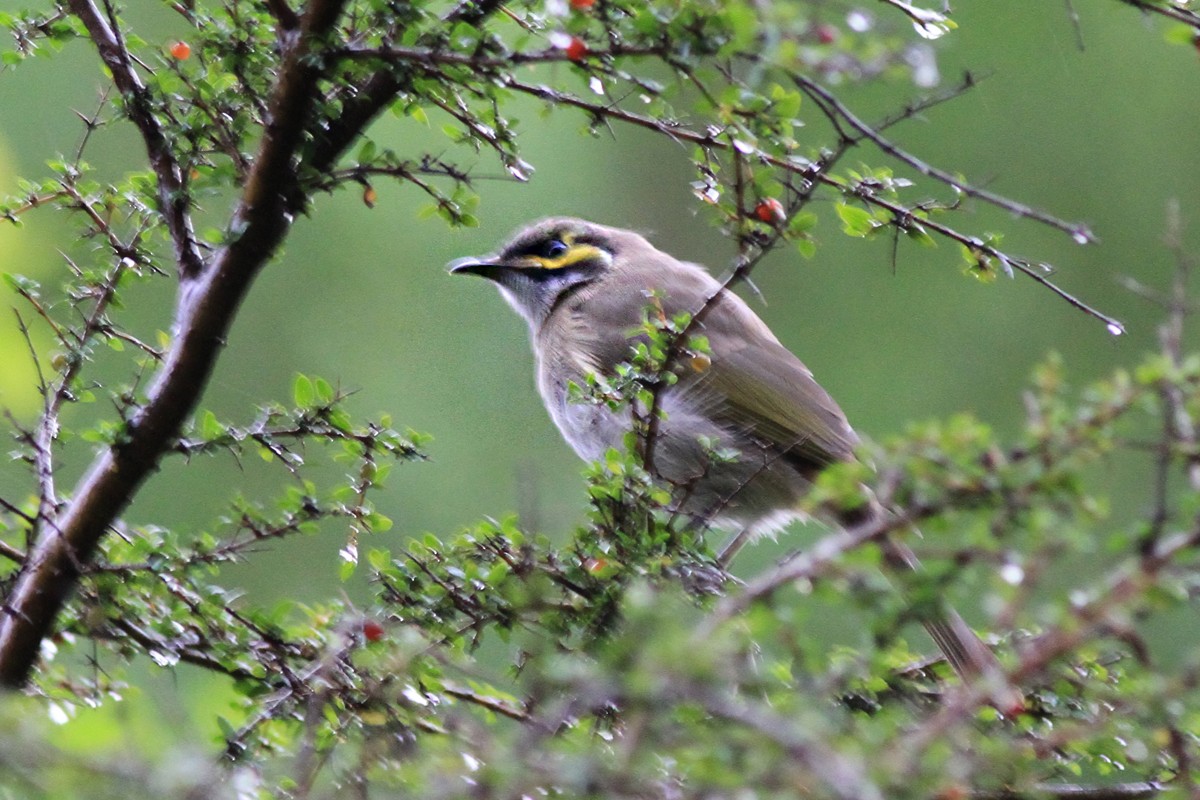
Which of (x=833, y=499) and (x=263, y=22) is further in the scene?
(x=263, y=22)

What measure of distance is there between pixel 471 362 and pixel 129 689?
7.25 meters

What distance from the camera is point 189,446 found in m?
2.54

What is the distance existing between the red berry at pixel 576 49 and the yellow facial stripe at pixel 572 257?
3.07 meters

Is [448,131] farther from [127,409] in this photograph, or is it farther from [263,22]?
[127,409]

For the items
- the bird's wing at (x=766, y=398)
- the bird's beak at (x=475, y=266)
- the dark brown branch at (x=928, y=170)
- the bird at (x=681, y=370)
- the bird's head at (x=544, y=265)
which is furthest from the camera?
the bird's head at (x=544, y=265)

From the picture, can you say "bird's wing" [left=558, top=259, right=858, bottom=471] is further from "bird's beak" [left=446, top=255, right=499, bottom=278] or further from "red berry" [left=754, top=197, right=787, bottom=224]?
"red berry" [left=754, top=197, right=787, bottom=224]

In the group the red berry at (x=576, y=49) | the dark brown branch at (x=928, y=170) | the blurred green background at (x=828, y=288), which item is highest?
the dark brown branch at (x=928, y=170)

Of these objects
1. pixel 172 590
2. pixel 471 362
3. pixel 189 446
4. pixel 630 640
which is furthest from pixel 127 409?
pixel 471 362

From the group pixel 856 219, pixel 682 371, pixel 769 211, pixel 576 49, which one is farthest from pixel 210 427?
pixel 682 371

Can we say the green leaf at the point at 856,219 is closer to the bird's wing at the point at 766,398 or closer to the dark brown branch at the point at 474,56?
the dark brown branch at the point at 474,56

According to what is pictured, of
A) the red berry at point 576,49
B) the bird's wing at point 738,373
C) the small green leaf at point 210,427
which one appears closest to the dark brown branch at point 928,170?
the red berry at point 576,49

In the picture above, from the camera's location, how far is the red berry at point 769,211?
2.34 metres

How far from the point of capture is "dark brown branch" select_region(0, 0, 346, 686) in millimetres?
2369

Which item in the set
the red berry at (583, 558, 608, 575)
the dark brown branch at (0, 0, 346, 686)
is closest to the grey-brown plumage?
the red berry at (583, 558, 608, 575)
